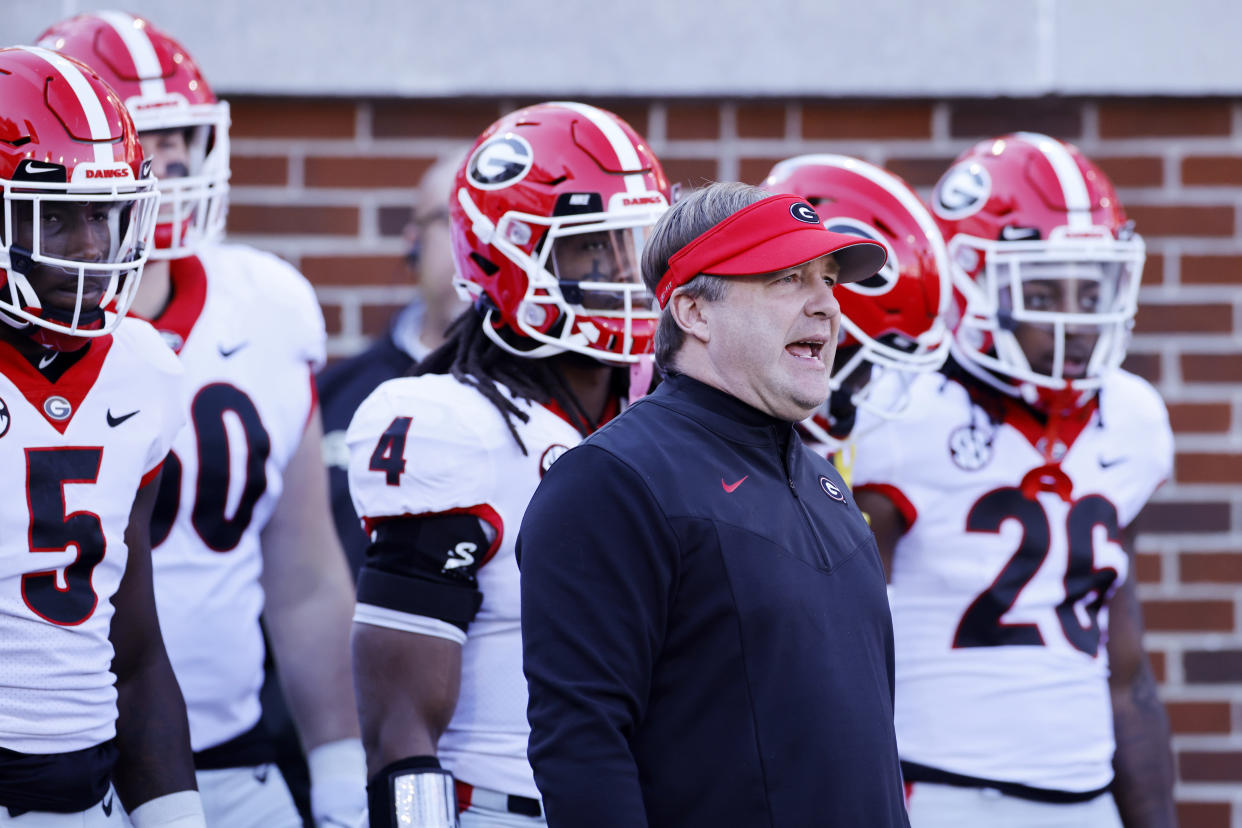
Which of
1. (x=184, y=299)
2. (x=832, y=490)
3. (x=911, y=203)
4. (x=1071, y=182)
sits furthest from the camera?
(x=1071, y=182)

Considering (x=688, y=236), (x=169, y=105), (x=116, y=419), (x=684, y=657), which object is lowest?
(x=684, y=657)

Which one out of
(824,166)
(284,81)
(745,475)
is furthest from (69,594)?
(284,81)

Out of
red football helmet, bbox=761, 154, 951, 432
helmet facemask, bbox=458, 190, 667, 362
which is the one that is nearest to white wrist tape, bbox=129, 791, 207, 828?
helmet facemask, bbox=458, 190, 667, 362

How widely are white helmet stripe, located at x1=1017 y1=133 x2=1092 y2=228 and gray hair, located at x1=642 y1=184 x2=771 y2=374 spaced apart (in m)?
1.32

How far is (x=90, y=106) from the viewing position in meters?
2.30

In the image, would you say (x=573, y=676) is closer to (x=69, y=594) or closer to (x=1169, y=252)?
(x=69, y=594)

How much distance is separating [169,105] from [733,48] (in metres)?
1.67

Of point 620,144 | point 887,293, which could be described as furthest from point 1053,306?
point 620,144

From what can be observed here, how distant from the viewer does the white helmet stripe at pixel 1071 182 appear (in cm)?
319

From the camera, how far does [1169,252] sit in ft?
13.6

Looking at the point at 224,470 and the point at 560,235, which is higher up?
the point at 560,235

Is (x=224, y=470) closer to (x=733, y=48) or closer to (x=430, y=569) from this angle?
(x=430, y=569)

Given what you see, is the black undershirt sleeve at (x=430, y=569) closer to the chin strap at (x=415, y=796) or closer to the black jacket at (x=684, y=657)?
the chin strap at (x=415, y=796)

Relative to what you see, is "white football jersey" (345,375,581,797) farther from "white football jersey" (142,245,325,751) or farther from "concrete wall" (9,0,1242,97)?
"concrete wall" (9,0,1242,97)
